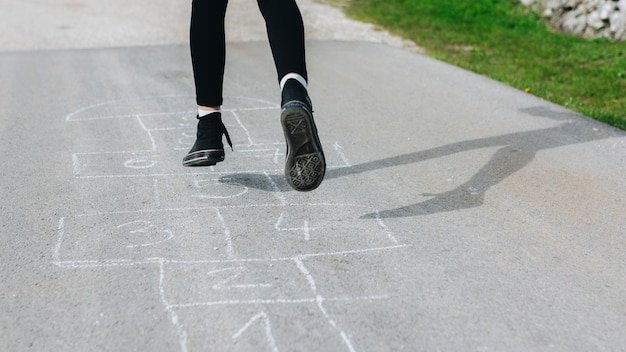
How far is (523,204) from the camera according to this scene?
13.3 feet

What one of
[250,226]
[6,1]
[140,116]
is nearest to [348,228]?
[250,226]

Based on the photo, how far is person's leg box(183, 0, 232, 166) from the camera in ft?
12.3

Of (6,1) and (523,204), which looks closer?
(523,204)

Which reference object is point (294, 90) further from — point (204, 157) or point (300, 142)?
point (204, 157)

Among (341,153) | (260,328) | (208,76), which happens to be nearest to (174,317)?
(260,328)

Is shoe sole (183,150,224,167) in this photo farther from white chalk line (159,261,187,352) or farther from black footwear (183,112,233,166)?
white chalk line (159,261,187,352)

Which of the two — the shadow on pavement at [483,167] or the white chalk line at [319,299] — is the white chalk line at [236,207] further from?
the white chalk line at [319,299]

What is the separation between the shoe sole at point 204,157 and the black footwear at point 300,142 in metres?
0.57

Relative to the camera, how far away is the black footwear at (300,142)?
3.26 metres

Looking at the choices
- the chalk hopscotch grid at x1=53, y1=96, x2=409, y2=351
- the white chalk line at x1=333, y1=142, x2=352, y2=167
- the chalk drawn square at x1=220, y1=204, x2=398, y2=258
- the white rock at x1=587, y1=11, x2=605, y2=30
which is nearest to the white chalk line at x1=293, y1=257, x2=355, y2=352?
the chalk hopscotch grid at x1=53, y1=96, x2=409, y2=351

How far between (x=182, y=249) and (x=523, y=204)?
1659mm

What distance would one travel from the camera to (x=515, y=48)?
9.39 meters

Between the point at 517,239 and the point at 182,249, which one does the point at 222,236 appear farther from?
the point at 517,239

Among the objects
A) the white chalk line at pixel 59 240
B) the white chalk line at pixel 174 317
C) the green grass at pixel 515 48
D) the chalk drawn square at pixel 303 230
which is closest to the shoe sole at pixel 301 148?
the chalk drawn square at pixel 303 230
